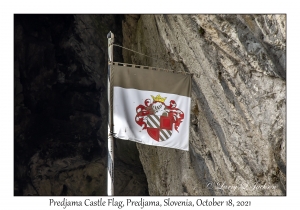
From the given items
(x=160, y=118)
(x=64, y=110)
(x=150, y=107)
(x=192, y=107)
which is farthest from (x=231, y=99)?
(x=64, y=110)

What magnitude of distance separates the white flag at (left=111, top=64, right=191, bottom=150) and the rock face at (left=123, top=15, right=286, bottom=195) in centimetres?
83

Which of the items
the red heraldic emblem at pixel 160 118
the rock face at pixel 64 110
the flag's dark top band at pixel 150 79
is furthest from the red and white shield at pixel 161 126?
the rock face at pixel 64 110

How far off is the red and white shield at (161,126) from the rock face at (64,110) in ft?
17.3

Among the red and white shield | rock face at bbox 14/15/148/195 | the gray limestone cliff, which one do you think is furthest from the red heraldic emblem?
rock face at bbox 14/15/148/195

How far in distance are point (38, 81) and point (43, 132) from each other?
1.42m

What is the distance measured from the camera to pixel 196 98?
22.8 feet

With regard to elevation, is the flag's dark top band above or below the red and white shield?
above

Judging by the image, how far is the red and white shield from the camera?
5691 millimetres

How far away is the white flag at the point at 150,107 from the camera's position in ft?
18.4

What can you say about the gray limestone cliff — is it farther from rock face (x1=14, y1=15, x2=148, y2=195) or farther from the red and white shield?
the red and white shield

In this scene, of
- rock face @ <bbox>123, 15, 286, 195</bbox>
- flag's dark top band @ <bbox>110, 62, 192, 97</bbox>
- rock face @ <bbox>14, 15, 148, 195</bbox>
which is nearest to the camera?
rock face @ <bbox>123, 15, 286, 195</bbox>

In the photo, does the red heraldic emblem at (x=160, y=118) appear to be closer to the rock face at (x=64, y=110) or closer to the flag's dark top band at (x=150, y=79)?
the flag's dark top band at (x=150, y=79)

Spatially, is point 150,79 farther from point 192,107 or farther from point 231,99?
point 192,107

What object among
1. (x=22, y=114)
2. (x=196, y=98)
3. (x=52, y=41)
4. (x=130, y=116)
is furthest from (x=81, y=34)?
(x=130, y=116)
